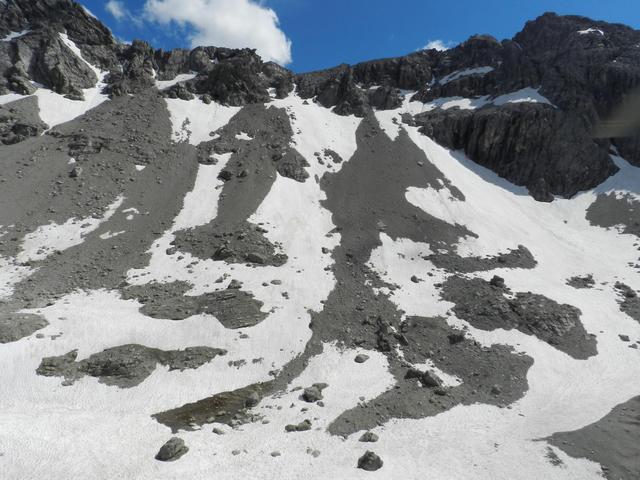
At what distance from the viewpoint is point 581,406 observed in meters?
21.7

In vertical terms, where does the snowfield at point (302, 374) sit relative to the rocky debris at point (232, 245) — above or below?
below

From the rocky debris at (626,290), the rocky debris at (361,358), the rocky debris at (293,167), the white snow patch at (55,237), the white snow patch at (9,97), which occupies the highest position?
the white snow patch at (9,97)

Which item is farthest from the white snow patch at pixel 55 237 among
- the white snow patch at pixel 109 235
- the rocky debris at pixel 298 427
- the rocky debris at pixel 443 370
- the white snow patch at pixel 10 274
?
the rocky debris at pixel 443 370

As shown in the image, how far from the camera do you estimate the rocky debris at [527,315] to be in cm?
2827

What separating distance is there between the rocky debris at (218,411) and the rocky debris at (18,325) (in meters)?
A: 10.9

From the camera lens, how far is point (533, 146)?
62219 millimetres

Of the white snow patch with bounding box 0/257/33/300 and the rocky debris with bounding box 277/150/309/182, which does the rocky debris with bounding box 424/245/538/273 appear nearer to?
the rocky debris with bounding box 277/150/309/182

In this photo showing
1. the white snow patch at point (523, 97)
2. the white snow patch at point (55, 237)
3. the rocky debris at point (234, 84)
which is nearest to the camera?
the white snow patch at point (55, 237)

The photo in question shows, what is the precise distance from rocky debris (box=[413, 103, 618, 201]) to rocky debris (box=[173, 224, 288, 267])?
46.0 metres

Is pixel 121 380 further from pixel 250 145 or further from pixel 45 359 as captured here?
pixel 250 145

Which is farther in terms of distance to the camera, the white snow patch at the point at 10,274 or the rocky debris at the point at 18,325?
the white snow patch at the point at 10,274

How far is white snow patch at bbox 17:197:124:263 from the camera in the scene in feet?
105

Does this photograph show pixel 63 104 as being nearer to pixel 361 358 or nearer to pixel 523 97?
pixel 361 358

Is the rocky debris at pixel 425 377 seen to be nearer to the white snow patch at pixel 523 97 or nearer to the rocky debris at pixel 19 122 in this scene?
the rocky debris at pixel 19 122
